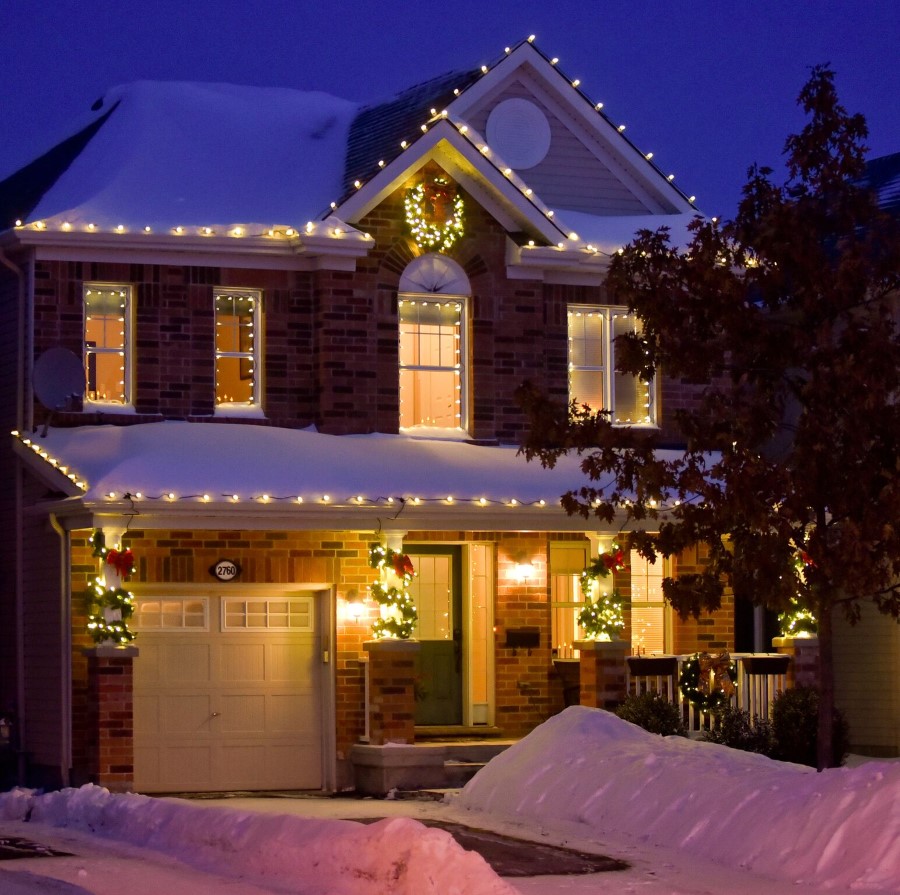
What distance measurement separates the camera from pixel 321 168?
22.5 meters

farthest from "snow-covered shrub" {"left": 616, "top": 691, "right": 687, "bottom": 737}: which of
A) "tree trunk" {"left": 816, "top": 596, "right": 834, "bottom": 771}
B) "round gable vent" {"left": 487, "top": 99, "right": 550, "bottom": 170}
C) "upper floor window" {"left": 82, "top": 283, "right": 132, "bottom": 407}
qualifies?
"round gable vent" {"left": 487, "top": 99, "right": 550, "bottom": 170}

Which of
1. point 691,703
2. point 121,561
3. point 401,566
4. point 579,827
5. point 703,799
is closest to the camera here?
point 703,799

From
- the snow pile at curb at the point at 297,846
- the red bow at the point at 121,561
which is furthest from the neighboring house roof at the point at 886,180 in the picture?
the snow pile at curb at the point at 297,846

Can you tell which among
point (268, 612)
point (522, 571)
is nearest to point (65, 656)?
point (268, 612)

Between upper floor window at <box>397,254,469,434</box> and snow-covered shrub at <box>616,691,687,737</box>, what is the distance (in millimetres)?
4053

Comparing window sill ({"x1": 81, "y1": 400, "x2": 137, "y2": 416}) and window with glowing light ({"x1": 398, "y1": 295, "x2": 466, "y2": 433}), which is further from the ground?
window with glowing light ({"x1": 398, "y1": 295, "x2": 466, "y2": 433})

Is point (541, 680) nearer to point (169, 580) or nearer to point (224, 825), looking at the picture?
point (169, 580)

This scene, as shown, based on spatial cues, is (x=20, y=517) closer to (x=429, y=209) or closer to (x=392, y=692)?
(x=392, y=692)

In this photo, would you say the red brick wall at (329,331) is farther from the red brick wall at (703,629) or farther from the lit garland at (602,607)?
the red brick wall at (703,629)

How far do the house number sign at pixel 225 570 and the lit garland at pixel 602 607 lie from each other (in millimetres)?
3745

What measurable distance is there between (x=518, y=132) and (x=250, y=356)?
4.67 m

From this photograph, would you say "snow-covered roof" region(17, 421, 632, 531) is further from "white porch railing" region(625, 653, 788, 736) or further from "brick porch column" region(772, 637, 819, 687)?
"brick porch column" region(772, 637, 819, 687)

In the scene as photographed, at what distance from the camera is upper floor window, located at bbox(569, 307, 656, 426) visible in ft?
74.4

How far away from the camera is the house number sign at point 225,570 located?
1998 cm
